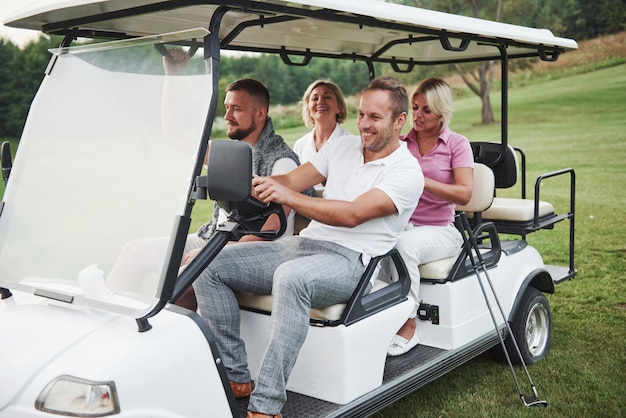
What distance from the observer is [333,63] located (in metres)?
16.0

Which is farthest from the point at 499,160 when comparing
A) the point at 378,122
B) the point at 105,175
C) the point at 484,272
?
the point at 105,175

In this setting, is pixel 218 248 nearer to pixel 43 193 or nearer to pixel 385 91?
pixel 43 193

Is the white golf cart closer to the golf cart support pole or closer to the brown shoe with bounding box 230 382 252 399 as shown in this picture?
the brown shoe with bounding box 230 382 252 399

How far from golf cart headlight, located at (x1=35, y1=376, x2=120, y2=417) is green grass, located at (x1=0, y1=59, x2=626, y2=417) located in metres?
1.95

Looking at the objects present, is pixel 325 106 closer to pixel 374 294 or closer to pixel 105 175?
pixel 374 294

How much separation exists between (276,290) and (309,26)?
1459 millimetres

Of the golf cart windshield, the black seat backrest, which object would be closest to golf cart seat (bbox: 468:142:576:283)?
the black seat backrest

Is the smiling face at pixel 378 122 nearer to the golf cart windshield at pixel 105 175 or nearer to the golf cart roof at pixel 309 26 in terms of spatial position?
the golf cart roof at pixel 309 26

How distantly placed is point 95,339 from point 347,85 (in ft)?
45.7

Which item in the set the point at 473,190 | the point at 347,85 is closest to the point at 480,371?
the point at 473,190

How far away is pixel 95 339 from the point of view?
7.42 ft

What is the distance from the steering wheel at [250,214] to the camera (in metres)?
2.63

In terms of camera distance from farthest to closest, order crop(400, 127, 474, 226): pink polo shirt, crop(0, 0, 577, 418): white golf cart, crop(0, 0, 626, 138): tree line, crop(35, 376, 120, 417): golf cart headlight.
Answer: crop(0, 0, 626, 138): tree line → crop(400, 127, 474, 226): pink polo shirt → crop(0, 0, 577, 418): white golf cart → crop(35, 376, 120, 417): golf cart headlight

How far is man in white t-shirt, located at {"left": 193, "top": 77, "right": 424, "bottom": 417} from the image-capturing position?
275 centimetres
